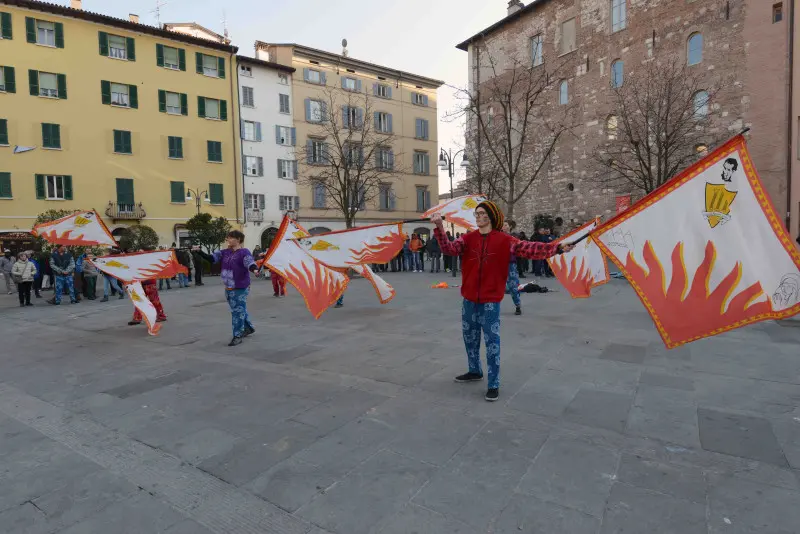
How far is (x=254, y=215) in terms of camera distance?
121ft

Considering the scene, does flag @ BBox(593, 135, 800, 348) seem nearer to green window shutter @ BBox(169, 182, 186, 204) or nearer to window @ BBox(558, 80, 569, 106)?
window @ BBox(558, 80, 569, 106)

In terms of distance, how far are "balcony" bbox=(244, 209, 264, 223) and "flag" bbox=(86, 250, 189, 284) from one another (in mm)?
27850

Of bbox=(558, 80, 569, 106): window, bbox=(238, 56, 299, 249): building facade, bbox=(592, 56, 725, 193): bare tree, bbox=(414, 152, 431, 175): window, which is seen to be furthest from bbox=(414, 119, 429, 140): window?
bbox=(592, 56, 725, 193): bare tree

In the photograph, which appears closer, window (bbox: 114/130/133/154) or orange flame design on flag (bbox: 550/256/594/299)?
orange flame design on flag (bbox: 550/256/594/299)

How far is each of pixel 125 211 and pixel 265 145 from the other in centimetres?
1139

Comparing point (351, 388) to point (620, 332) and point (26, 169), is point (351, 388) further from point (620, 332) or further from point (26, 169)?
point (26, 169)

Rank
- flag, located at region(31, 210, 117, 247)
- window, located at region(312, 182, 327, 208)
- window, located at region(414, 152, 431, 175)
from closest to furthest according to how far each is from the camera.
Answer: flag, located at region(31, 210, 117, 247), window, located at region(312, 182, 327, 208), window, located at region(414, 152, 431, 175)

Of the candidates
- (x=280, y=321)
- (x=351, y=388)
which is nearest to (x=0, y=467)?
(x=351, y=388)

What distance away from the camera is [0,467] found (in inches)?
143

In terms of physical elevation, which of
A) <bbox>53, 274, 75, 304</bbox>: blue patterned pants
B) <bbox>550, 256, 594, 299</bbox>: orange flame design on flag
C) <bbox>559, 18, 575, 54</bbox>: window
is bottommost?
<bbox>53, 274, 75, 304</bbox>: blue patterned pants

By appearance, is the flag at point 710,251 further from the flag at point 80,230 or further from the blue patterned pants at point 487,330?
the flag at point 80,230

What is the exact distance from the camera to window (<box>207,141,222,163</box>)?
3459cm

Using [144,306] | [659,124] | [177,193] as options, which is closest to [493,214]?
[144,306]

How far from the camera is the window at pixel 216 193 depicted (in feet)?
114
